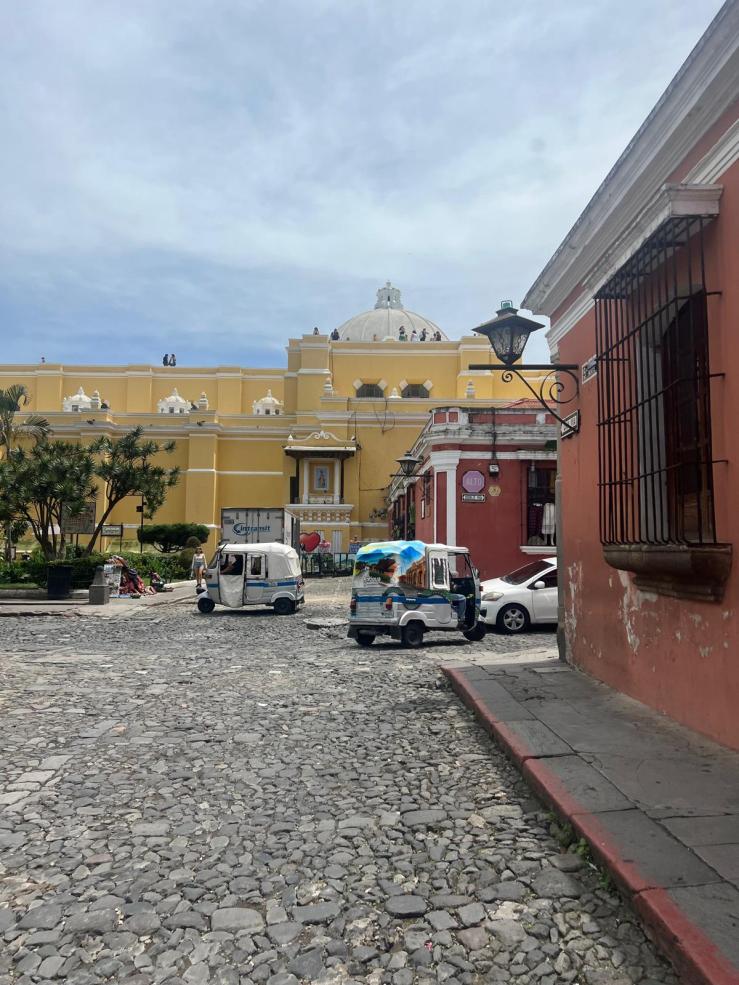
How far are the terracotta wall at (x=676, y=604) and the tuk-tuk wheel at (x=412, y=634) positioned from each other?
3.41m

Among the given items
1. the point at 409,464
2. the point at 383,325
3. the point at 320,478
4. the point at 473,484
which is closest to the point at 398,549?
the point at 473,484

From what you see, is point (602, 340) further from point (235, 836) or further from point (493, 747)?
point (235, 836)

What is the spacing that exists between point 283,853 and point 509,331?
494 cm

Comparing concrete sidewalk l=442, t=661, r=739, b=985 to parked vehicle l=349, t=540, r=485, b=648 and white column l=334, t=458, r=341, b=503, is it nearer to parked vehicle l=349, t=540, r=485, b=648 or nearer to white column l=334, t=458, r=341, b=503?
parked vehicle l=349, t=540, r=485, b=648

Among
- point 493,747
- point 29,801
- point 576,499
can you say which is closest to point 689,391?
point 576,499

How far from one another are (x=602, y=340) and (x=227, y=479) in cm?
4052

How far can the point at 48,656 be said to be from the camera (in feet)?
32.8

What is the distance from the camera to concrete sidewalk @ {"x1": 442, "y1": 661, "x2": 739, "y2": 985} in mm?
2566

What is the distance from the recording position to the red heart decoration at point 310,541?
3744 centimetres

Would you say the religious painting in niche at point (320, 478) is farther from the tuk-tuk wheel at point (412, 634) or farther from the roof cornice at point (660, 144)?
the roof cornice at point (660, 144)

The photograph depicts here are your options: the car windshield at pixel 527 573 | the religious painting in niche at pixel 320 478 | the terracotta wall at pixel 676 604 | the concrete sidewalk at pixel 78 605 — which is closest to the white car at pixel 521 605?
the car windshield at pixel 527 573

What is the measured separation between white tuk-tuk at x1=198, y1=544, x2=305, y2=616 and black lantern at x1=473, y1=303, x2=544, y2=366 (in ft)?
34.2

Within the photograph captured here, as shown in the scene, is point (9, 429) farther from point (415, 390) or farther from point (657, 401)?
point (415, 390)

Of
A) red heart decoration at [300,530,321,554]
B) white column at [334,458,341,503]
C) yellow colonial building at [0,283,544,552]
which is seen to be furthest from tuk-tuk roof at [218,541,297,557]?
white column at [334,458,341,503]
